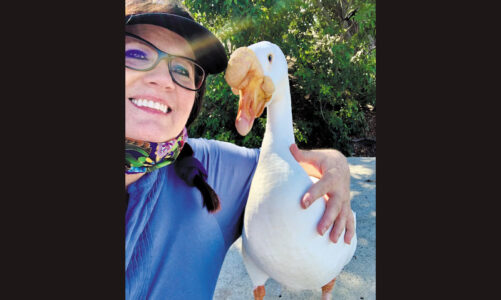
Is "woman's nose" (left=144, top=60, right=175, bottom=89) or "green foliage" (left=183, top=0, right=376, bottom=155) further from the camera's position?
"green foliage" (left=183, top=0, right=376, bottom=155)

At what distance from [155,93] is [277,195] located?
36cm

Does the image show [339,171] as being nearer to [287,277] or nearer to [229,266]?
[287,277]

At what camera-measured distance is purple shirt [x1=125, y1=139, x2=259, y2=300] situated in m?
0.70

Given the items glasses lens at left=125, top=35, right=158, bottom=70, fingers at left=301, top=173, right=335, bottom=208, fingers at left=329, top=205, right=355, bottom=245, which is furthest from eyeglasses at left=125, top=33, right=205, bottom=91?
fingers at left=329, top=205, right=355, bottom=245

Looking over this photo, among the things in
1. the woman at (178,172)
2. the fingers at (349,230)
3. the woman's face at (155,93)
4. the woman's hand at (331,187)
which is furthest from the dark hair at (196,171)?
the fingers at (349,230)

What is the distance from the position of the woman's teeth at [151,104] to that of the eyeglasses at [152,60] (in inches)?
2.5

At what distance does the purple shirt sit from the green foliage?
14 cm

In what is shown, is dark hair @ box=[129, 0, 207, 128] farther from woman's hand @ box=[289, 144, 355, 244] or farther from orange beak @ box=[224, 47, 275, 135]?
woman's hand @ box=[289, 144, 355, 244]

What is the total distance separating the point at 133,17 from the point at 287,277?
0.70 meters

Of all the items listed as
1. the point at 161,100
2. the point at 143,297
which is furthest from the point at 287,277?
the point at 161,100

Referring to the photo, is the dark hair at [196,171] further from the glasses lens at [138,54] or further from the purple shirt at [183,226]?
the glasses lens at [138,54]

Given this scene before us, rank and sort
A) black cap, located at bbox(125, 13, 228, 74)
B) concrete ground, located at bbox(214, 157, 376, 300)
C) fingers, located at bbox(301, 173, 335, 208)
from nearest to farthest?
black cap, located at bbox(125, 13, 228, 74) < fingers, located at bbox(301, 173, 335, 208) < concrete ground, located at bbox(214, 157, 376, 300)

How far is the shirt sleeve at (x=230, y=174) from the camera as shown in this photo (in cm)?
87

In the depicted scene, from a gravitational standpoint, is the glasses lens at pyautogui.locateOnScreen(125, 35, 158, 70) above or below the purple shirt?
above
